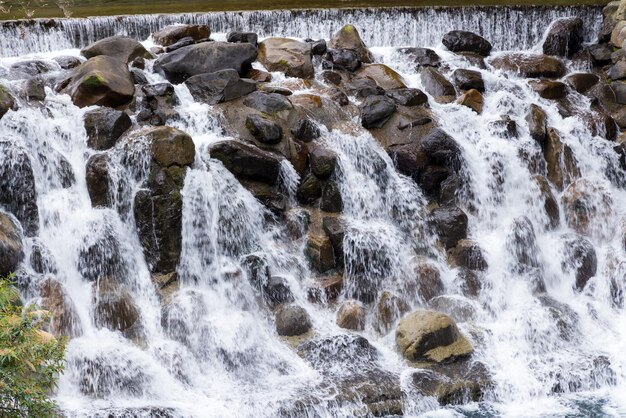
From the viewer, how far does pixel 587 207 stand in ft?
47.8

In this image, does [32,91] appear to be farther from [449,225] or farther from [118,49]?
[449,225]

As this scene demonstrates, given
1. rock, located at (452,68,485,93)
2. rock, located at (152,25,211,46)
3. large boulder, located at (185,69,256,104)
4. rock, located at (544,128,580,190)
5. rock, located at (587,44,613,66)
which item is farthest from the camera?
rock, located at (587,44,613,66)

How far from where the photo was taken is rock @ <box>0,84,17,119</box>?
12711 millimetres

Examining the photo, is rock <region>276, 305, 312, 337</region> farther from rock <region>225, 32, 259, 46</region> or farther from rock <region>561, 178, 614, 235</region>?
rock <region>225, 32, 259, 46</region>

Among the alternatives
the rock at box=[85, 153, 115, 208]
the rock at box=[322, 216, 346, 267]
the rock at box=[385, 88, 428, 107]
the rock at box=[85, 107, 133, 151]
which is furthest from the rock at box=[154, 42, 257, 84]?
the rock at box=[322, 216, 346, 267]

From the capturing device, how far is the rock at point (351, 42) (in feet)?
56.5

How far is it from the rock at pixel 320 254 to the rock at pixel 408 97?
12.8 feet

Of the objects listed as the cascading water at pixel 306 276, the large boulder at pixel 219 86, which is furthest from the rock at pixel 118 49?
the large boulder at pixel 219 86

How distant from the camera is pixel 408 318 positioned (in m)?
11.9

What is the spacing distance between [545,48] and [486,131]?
4.73m

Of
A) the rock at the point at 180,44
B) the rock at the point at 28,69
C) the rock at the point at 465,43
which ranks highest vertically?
the rock at the point at 180,44

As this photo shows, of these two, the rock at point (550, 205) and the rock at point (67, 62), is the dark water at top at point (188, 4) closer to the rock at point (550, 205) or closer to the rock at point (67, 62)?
the rock at point (67, 62)

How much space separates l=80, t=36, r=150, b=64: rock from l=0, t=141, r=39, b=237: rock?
401 centimetres

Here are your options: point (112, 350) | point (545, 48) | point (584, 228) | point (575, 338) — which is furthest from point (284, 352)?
point (545, 48)
